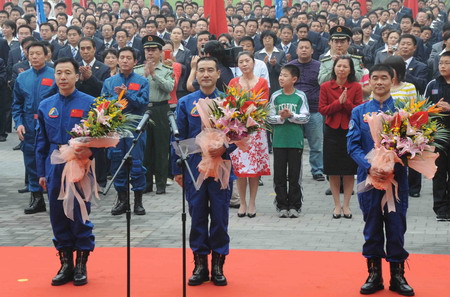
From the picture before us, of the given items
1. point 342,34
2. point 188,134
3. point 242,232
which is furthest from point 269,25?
point 188,134

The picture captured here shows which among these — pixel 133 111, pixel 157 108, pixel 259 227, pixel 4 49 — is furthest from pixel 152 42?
pixel 4 49

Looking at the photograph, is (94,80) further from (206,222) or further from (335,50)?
(206,222)

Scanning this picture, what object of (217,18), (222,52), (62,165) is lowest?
(62,165)

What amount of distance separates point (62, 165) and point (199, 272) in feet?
4.78

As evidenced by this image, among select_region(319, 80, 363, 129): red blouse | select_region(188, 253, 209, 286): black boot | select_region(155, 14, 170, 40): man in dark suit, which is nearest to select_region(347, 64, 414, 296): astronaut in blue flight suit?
select_region(188, 253, 209, 286): black boot

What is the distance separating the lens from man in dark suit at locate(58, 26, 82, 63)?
15.0 metres

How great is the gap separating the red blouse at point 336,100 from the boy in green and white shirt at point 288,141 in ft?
0.84

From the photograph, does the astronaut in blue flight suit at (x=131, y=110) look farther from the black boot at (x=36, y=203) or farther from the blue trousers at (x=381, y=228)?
the blue trousers at (x=381, y=228)

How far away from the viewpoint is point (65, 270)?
7.21m

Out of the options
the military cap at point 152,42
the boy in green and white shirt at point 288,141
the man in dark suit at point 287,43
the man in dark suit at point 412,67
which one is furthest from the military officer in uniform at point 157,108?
the man in dark suit at point 287,43

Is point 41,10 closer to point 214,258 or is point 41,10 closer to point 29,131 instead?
point 29,131

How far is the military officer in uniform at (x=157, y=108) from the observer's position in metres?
11.1

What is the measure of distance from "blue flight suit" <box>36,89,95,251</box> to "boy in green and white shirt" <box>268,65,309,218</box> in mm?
3115

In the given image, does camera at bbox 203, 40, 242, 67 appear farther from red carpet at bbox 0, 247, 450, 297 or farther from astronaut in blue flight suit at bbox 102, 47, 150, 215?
red carpet at bbox 0, 247, 450, 297
